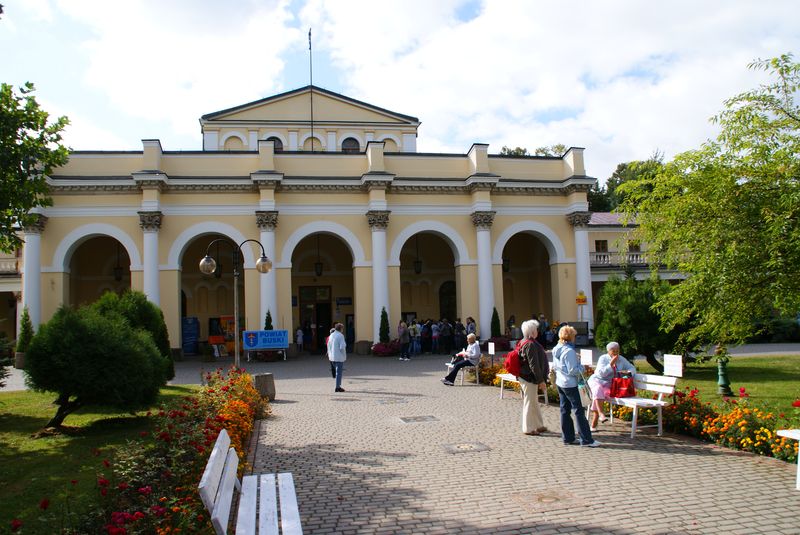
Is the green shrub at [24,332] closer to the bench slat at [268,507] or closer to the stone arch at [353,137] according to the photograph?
the stone arch at [353,137]

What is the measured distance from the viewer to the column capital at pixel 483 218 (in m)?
26.8

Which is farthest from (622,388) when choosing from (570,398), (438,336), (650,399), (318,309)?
(318,309)

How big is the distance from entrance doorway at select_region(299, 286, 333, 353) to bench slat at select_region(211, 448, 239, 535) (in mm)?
24836

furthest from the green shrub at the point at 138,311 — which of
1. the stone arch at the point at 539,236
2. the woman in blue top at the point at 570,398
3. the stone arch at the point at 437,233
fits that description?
the stone arch at the point at 539,236

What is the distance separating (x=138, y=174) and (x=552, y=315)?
20.5m

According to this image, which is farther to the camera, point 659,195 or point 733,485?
point 659,195

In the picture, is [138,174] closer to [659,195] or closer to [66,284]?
[66,284]

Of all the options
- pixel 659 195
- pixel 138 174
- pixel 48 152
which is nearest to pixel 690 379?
pixel 659 195

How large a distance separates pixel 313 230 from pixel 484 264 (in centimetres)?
789

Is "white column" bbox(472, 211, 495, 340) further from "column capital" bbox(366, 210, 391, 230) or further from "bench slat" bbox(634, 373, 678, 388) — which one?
"bench slat" bbox(634, 373, 678, 388)

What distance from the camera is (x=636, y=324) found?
16.2m

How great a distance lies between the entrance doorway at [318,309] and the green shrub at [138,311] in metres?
15.3

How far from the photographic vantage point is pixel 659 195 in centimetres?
1069

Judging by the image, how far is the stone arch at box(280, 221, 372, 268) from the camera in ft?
84.4
